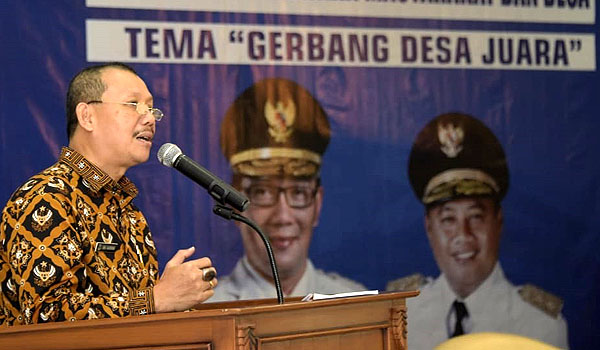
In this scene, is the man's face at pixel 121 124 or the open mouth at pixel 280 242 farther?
the open mouth at pixel 280 242

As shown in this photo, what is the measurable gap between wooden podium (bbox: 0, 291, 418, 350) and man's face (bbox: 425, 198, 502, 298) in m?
2.77

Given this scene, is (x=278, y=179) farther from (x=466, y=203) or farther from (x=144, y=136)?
(x=144, y=136)

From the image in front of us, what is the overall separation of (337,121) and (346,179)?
0.30 m

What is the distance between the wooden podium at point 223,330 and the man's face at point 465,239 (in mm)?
2767

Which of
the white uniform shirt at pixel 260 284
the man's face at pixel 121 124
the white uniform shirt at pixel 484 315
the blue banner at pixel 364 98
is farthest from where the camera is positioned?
the white uniform shirt at pixel 484 315

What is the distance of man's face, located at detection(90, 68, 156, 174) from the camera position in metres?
3.35

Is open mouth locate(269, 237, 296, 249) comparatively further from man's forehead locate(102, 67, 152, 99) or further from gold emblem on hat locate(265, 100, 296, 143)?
man's forehead locate(102, 67, 152, 99)

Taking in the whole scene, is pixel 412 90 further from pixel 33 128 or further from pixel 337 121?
pixel 33 128

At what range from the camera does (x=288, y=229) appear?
17.3 ft

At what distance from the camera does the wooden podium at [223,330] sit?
8.20ft

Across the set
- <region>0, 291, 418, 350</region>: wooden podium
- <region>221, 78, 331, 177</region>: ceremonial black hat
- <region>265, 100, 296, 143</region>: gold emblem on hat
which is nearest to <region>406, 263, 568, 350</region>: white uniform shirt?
<region>221, 78, 331, 177</region>: ceremonial black hat

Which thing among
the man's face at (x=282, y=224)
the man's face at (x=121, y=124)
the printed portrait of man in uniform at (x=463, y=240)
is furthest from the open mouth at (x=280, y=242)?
the man's face at (x=121, y=124)

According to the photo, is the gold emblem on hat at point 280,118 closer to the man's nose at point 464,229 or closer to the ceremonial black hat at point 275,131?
the ceremonial black hat at point 275,131

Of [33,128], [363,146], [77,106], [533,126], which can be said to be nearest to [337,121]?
[363,146]
